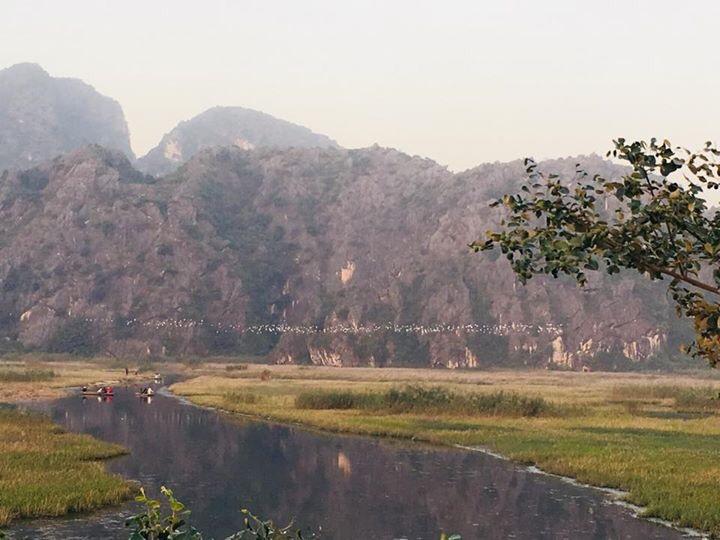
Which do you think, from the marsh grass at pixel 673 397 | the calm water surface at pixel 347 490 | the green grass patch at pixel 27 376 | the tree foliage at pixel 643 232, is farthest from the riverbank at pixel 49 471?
the marsh grass at pixel 673 397

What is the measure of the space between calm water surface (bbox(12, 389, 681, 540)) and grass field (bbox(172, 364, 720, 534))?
2516 mm

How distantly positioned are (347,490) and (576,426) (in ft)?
95.2

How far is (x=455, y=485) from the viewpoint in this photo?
4119 cm

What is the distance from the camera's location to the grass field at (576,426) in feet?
128

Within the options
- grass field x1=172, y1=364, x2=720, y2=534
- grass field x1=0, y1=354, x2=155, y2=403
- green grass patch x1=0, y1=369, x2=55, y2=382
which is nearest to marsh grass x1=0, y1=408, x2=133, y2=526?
grass field x1=172, y1=364, x2=720, y2=534

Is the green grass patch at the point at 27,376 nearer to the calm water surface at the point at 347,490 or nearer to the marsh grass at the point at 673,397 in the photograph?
the calm water surface at the point at 347,490

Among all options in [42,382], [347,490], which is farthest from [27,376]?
[347,490]

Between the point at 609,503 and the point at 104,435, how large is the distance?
126 feet

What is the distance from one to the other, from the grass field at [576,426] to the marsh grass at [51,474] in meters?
22.3

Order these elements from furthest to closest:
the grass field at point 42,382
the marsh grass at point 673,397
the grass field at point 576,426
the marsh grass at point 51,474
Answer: the grass field at point 42,382 < the marsh grass at point 673,397 < the grass field at point 576,426 < the marsh grass at point 51,474

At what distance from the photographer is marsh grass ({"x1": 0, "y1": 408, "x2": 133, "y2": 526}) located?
1272 inches

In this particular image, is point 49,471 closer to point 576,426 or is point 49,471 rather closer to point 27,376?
point 576,426

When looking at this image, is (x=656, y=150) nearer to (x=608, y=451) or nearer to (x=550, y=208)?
(x=550, y=208)

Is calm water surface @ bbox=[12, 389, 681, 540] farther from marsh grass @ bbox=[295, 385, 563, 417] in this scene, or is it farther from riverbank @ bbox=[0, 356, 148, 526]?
marsh grass @ bbox=[295, 385, 563, 417]
